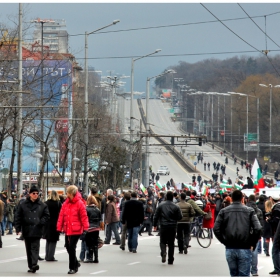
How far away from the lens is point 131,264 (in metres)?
20.3

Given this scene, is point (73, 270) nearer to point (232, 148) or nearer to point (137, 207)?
point (137, 207)

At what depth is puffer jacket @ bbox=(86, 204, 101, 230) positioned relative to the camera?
20062 millimetres

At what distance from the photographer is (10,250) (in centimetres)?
2403

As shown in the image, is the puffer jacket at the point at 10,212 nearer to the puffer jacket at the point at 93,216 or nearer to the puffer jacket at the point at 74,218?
the puffer jacket at the point at 93,216

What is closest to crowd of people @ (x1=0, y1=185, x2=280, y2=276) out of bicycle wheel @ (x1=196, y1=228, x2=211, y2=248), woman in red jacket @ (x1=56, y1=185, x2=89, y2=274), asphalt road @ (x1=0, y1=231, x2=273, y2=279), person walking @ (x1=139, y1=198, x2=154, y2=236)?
woman in red jacket @ (x1=56, y1=185, x2=89, y2=274)

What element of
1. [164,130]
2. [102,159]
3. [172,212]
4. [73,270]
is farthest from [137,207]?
[164,130]

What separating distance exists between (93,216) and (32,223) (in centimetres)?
264

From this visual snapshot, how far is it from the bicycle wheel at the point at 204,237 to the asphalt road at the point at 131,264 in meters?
0.62

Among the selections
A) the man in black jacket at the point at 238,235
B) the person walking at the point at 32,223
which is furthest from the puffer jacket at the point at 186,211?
the man in black jacket at the point at 238,235

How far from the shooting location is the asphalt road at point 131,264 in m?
17.8

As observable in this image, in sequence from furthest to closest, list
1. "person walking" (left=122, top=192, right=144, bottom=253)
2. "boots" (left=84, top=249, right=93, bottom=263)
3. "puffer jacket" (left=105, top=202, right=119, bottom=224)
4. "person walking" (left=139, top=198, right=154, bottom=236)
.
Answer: "person walking" (left=139, top=198, right=154, bottom=236), "puffer jacket" (left=105, top=202, right=119, bottom=224), "person walking" (left=122, top=192, right=144, bottom=253), "boots" (left=84, top=249, right=93, bottom=263)

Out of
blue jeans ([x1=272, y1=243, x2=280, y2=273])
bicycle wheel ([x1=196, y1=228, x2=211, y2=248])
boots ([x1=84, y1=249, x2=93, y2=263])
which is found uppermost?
blue jeans ([x1=272, y1=243, x2=280, y2=273])

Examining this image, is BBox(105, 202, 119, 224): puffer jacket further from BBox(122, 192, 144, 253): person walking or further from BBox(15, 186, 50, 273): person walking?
BBox(15, 186, 50, 273): person walking

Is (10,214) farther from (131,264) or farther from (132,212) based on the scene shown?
(131,264)
